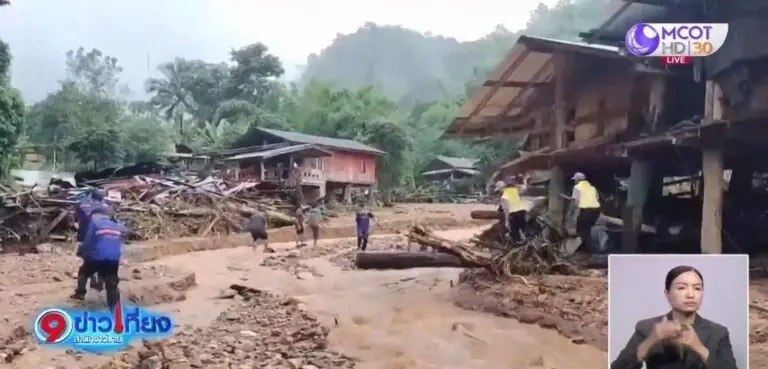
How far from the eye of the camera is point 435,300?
2.72 meters

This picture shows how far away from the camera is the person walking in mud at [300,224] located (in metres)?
3.37

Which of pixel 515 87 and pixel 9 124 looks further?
pixel 9 124

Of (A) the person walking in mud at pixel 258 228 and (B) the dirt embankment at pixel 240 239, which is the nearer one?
(B) the dirt embankment at pixel 240 239

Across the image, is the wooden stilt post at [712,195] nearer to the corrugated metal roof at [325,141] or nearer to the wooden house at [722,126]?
the wooden house at [722,126]

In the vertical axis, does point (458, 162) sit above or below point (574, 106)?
below

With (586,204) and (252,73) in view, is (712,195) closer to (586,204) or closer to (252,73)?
(586,204)

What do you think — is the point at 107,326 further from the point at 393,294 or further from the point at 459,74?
the point at 459,74

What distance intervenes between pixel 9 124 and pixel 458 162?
2.14 m

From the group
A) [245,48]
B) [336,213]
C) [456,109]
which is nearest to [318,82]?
[245,48]

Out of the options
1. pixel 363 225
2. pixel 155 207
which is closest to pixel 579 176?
pixel 363 225

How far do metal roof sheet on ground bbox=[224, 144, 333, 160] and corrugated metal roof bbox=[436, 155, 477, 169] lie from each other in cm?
51

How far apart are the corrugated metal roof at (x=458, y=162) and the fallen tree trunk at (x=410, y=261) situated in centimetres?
58

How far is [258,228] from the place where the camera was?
12.1 feet

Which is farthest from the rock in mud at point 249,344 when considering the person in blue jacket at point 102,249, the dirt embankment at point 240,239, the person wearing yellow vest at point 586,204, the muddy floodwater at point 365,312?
the person wearing yellow vest at point 586,204
